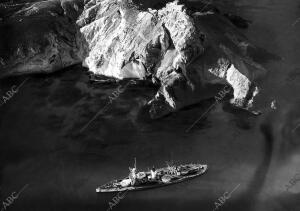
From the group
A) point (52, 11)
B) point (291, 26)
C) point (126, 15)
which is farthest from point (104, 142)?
point (291, 26)

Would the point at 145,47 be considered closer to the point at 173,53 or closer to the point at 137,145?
the point at 173,53

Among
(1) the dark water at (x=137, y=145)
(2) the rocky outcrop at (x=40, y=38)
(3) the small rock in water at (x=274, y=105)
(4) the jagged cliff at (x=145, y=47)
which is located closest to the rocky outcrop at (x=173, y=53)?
(4) the jagged cliff at (x=145, y=47)

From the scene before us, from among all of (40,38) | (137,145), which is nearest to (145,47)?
(137,145)

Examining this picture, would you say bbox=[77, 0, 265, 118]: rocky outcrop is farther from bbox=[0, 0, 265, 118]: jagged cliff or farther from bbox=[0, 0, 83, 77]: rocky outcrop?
bbox=[0, 0, 83, 77]: rocky outcrop

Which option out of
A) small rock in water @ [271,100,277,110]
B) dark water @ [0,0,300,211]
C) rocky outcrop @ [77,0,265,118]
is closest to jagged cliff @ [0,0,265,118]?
rocky outcrop @ [77,0,265,118]

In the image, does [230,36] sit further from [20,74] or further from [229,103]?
[20,74]
